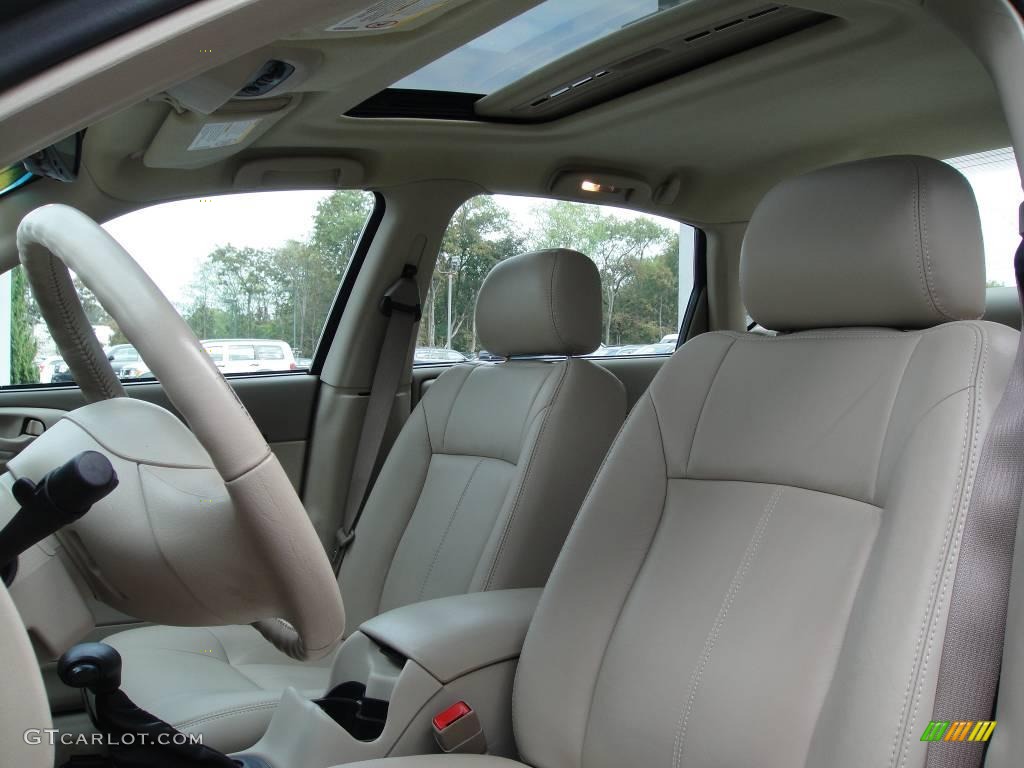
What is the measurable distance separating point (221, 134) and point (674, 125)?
1.24m

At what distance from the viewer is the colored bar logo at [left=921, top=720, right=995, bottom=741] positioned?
3.63 feet

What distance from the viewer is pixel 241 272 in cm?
260

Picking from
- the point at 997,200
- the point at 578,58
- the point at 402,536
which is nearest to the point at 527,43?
the point at 578,58

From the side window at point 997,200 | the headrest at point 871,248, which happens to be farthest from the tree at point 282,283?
the side window at point 997,200

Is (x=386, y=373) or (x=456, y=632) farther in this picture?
(x=386, y=373)

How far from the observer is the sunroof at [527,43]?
201 cm

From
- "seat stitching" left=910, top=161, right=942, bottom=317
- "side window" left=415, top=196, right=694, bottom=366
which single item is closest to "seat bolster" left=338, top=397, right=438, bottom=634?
"side window" left=415, top=196, right=694, bottom=366

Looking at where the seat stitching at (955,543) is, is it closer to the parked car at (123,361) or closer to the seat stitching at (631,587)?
the seat stitching at (631,587)

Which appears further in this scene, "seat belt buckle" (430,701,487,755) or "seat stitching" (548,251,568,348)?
"seat stitching" (548,251,568,348)

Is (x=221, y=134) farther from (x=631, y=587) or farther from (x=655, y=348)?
(x=655, y=348)


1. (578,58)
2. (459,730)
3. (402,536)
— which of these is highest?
(578,58)

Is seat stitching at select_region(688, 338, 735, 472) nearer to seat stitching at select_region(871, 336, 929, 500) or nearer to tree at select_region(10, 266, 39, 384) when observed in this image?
seat stitching at select_region(871, 336, 929, 500)

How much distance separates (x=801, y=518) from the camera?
4.84ft

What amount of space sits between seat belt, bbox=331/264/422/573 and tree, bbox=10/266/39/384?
0.93 metres
